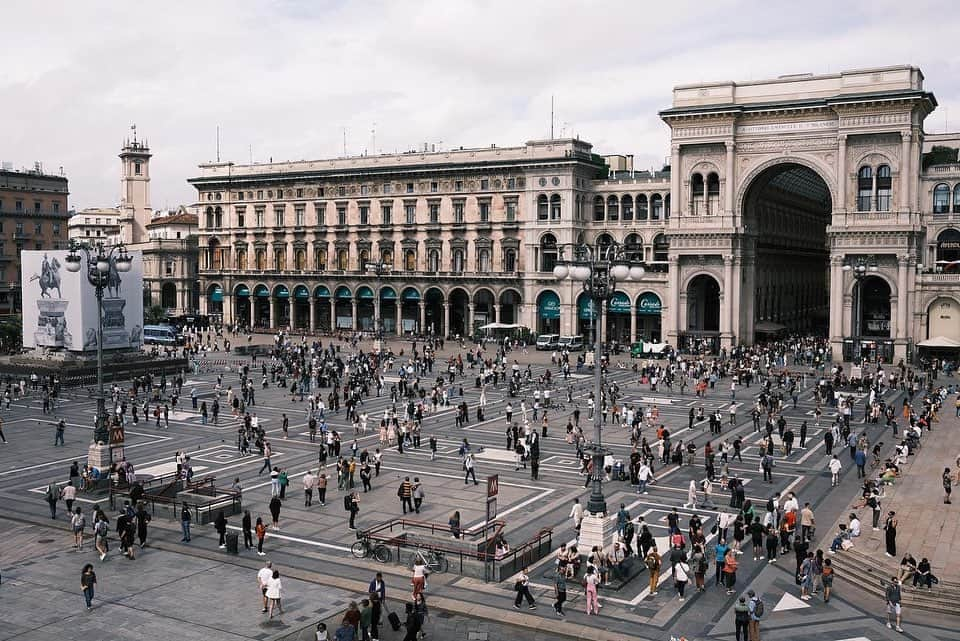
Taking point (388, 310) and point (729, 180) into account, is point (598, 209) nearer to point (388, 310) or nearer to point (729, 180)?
point (729, 180)

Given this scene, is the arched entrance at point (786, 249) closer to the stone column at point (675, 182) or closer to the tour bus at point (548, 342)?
the stone column at point (675, 182)

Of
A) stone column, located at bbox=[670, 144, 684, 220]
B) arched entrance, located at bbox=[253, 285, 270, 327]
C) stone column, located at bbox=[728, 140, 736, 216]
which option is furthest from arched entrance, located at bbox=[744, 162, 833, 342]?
arched entrance, located at bbox=[253, 285, 270, 327]

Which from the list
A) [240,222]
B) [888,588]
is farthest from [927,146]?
[888,588]

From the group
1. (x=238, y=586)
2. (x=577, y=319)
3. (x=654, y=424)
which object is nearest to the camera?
(x=238, y=586)

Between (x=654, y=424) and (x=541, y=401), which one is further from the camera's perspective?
(x=541, y=401)

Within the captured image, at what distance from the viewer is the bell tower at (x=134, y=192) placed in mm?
133000

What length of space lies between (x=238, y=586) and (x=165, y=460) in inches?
678

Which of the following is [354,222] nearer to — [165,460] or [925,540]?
[165,460]

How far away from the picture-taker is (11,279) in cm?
9525

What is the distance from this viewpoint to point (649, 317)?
87.3 metres

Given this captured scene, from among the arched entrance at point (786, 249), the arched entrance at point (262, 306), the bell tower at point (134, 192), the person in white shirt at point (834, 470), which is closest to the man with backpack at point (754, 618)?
the person in white shirt at point (834, 470)

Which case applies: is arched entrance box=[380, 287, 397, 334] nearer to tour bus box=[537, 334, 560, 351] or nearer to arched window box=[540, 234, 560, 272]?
arched window box=[540, 234, 560, 272]

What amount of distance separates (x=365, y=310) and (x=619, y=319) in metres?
28.2

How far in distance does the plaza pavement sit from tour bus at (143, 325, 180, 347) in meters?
37.8
